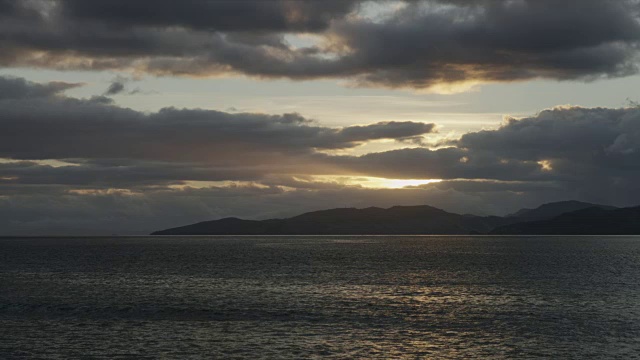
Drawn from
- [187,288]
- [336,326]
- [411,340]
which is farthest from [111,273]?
[411,340]

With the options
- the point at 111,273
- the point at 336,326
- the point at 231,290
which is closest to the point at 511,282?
the point at 231,290

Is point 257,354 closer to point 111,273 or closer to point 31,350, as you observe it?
point 31,350

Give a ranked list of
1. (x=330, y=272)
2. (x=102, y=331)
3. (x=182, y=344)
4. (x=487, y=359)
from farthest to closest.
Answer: (x=330, y=272) < (x=102, y=331) < (x=182, y=344) < (x=487, y=359)

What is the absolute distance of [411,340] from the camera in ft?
220

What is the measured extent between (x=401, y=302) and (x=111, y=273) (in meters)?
83.0

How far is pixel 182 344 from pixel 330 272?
3606 inches

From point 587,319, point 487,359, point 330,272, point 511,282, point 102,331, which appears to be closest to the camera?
point 487,359

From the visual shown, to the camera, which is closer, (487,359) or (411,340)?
(487,359)

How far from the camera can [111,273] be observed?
515 feet

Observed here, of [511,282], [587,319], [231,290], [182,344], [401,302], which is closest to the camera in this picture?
[182,344]

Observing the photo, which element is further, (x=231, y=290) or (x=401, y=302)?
(x=231, y=290)

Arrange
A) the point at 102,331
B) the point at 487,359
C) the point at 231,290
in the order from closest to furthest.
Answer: the point at 487,359 < the point at 102,331 < the point at 231,290

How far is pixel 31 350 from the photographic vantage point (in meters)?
61.7

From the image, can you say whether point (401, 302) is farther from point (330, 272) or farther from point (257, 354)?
point (330, 272)
